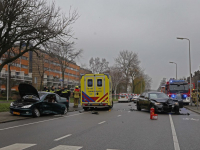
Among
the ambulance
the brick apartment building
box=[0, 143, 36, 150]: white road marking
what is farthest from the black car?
the brick apartment building

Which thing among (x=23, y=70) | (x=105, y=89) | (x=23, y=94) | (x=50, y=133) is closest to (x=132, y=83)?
(x=23, y=70)

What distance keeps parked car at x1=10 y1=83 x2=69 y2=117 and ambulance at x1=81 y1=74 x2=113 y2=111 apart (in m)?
3.54

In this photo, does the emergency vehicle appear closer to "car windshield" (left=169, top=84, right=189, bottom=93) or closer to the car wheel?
"car windshield" (left=169, top=84, right=189, bottom=93)

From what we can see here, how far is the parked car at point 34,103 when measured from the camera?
13664mm

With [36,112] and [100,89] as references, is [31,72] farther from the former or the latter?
[36,112]

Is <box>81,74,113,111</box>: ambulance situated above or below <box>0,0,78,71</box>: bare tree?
below

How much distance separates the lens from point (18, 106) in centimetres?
1373

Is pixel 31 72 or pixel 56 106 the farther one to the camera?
pixel 31 72

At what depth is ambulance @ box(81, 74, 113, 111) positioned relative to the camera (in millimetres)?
19156

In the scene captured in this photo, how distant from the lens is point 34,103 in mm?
13898

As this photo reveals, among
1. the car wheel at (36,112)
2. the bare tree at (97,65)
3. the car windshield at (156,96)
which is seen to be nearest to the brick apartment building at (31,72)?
the bare tree at (97,65)

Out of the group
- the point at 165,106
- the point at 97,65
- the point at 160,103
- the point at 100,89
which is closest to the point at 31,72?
the point at 97,65

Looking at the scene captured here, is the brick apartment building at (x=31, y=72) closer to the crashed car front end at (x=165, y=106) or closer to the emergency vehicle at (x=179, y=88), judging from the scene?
the emergency vehicle at (x=179, y=88)

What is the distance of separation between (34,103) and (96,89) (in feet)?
20.6
